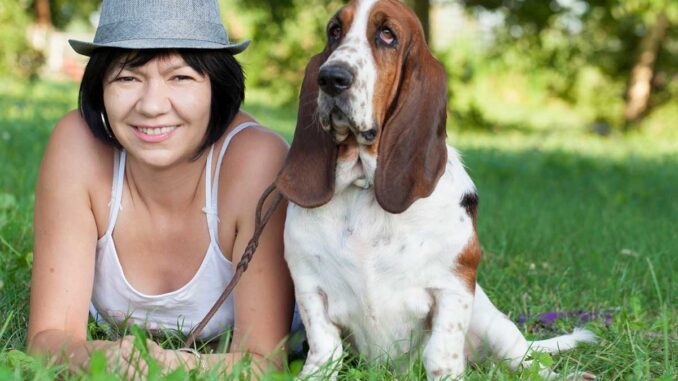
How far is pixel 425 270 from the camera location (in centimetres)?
272

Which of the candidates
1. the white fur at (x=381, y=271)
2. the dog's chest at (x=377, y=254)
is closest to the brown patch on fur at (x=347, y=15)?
the white fur at (x=381, y=271)

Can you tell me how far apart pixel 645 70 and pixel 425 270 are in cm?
1678

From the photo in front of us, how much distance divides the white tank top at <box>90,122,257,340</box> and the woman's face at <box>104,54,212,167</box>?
0.22m

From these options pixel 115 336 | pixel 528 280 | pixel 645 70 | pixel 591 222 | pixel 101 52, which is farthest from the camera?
pixel 645 70

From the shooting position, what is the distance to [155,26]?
2.90 meters

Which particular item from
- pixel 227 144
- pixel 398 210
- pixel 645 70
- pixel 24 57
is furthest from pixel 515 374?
pixel 24 57

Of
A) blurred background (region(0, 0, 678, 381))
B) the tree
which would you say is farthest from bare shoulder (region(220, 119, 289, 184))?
the tree

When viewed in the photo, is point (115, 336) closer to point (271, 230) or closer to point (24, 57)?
point (271, 230)

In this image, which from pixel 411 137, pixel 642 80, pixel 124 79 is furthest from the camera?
pixel 642 80

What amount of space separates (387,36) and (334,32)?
182 millimetres

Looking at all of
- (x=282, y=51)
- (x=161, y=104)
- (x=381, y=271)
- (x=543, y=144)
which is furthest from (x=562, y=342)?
(x=282, y=51)

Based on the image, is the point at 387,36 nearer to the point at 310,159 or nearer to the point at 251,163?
the point at 310,159

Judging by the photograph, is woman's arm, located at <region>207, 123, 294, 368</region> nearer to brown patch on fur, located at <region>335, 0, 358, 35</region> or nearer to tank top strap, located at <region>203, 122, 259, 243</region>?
tank top strap, located at <region>203, 122, 259, 243</region>

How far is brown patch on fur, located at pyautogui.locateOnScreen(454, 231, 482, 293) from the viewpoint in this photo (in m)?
2.74
